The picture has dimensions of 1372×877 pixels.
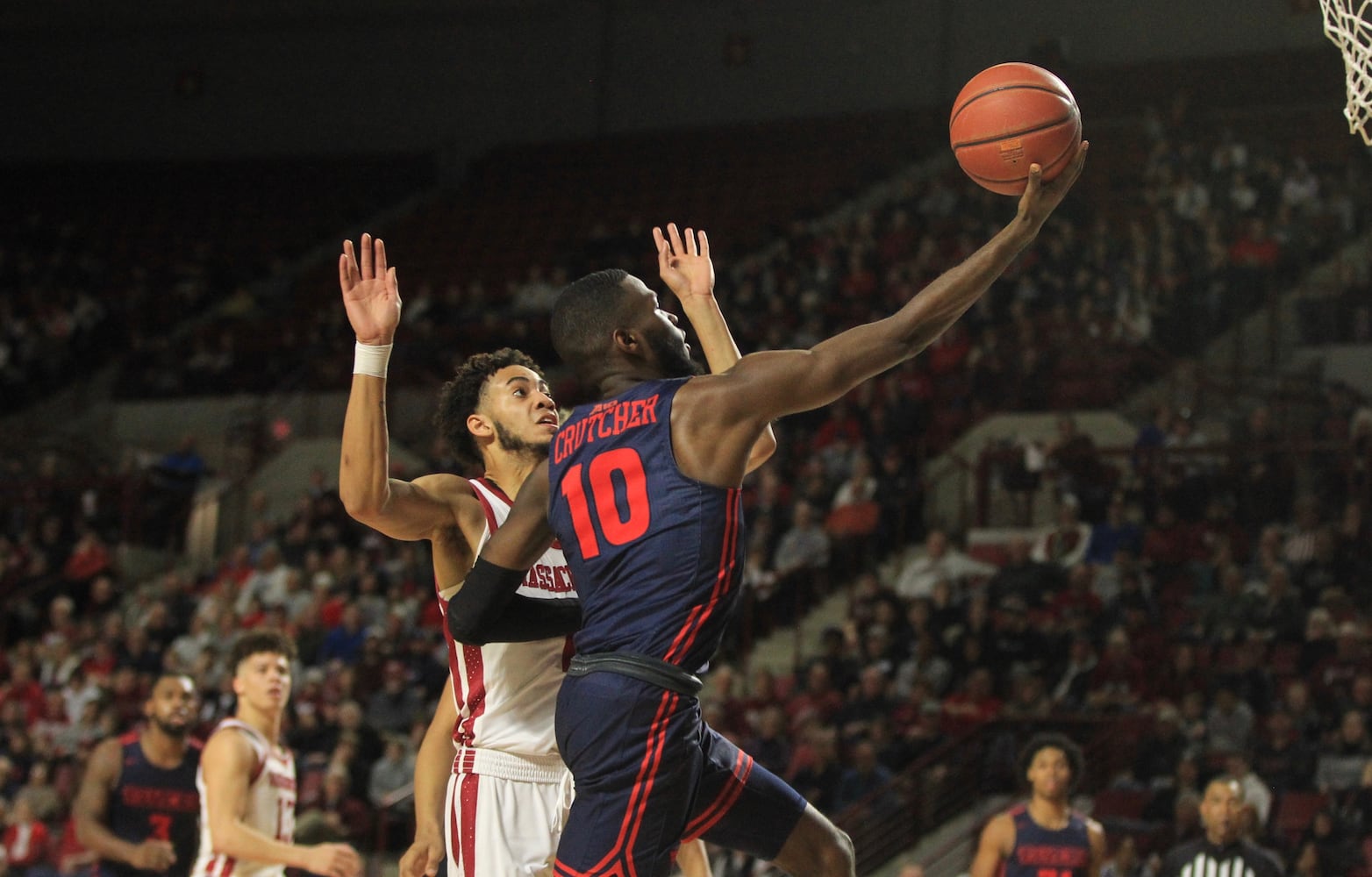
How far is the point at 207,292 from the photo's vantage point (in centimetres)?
2156

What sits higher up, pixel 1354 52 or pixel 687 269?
pixel 1354 52

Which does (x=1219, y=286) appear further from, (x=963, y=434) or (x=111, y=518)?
(x=111, y=518)

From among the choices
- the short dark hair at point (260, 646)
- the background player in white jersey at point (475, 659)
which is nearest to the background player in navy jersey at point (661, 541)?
the background player in white jersey at point (475, 659)

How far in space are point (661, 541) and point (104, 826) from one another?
4062mm

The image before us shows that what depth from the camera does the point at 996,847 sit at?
23.2 ft

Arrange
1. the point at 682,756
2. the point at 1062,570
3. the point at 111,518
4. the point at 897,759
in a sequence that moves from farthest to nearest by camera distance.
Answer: the point at 111,518 < the point at 1062,570 < the point at 897,759 < the point at 682,756

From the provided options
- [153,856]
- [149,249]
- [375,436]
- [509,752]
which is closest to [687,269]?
[375,436]

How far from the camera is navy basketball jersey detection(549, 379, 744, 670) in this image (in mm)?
3326

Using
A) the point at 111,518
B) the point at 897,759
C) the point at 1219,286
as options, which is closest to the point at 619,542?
the point at 897,759

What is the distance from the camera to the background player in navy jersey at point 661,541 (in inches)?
129

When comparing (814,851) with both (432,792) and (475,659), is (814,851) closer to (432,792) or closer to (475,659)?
(475,659)

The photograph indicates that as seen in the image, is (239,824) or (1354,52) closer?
(1354,52)

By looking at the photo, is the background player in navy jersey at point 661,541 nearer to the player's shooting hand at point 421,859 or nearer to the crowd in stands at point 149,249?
the player's shooting hand at point 421,859

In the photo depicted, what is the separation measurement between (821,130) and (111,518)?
399 inches
